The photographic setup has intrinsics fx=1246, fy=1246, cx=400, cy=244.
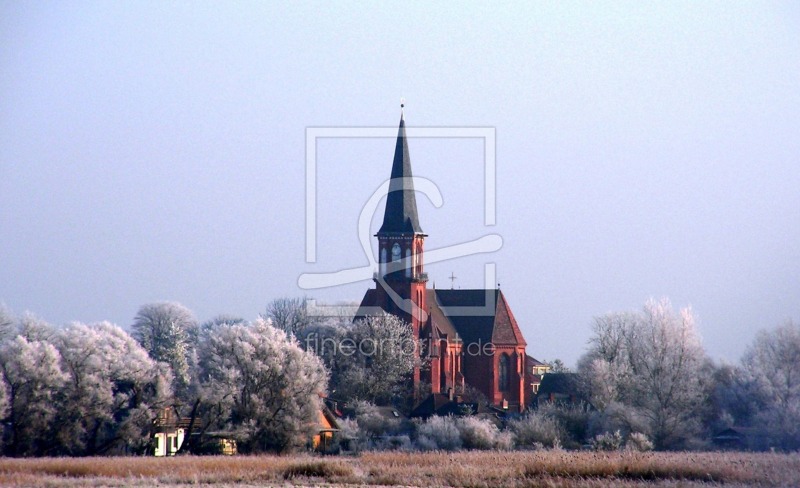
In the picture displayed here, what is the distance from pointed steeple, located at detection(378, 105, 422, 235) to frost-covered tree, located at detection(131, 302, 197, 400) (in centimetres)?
1694

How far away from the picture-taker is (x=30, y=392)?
5453 centimetres

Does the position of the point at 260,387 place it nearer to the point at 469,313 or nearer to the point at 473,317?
the point at 473,317

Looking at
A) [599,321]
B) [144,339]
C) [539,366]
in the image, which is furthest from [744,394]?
[539,366]

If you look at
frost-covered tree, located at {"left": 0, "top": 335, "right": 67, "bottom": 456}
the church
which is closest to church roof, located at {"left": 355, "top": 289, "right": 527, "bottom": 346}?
Result: the church

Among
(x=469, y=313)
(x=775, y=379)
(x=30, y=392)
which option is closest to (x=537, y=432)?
(x=775, y=379)

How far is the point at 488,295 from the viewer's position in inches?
4065

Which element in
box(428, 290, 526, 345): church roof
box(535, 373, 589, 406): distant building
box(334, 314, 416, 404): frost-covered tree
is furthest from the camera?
box(428, 290, 526, 345): church roof

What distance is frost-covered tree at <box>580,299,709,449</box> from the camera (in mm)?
69125

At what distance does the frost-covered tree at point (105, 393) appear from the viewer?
5506 cm

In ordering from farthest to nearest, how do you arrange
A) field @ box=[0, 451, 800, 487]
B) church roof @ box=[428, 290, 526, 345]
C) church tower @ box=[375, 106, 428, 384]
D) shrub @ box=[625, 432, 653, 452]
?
church roof @ box=[428, 290, 526, 345]
church tower @ box=[375, 106, 428, 384]
shrub @ box=[625, 432, 653, 452]
field @ box=[0, 451, 800, 487]

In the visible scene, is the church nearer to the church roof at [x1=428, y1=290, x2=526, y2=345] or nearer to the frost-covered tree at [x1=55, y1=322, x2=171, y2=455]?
the church roof at [x1=428, y1=290, x2=526, y2=345]

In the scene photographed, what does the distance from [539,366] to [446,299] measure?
1512 inches

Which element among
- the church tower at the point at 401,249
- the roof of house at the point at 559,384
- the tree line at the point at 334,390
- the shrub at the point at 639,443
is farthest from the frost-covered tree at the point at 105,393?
the roof of house at the point at 559,384

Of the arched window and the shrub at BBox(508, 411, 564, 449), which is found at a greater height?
the arched window
